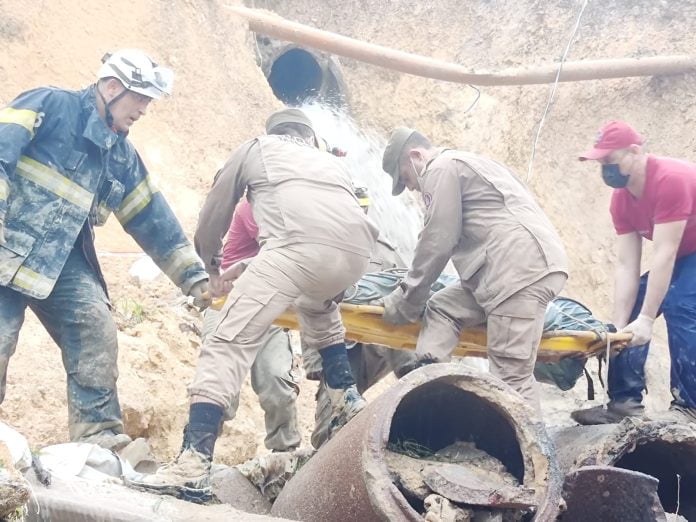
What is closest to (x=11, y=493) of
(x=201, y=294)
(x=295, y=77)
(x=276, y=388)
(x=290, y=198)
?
(x=290, y=198)

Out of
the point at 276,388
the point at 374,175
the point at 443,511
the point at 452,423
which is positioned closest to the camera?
the point at 443,511

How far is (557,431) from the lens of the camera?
3.69 metres

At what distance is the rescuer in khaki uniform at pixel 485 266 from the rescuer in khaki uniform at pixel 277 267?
40cm

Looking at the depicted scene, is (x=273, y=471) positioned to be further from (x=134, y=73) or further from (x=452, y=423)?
(x=134, y=73)

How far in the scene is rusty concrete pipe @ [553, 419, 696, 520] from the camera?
10.0ft

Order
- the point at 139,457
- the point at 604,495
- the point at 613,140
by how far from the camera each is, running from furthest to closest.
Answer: the point at 613,140, the point at 139,457, the point at 604,495

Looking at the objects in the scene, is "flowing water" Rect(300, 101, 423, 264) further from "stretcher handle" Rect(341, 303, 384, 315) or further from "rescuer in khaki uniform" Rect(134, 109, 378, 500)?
"rescuer in khaki uniform" Rect(134, 109, 378, 500)

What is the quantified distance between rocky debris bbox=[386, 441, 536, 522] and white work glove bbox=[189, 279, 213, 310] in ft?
6.38

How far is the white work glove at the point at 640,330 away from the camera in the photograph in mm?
4594

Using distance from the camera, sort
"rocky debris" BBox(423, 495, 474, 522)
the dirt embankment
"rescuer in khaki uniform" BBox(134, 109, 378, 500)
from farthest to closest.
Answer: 1. the dirt embankment
2. "rescuer in khaki uniform" BBox(134, 109, 378, 500)
3. "rocky debris" BBox(423, 495, 474, 522)

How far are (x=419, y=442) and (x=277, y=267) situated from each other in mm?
1119

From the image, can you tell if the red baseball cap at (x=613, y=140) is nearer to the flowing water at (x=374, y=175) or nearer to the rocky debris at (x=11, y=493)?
the rocky debris at (x=11, y=493)

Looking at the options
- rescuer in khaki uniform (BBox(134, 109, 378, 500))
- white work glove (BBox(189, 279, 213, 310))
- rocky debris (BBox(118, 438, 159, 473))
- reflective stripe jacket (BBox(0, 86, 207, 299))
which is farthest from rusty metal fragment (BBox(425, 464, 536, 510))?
reflective stripe jacket (BBox(0, 86, 207, 299))

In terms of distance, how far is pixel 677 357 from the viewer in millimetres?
4664
